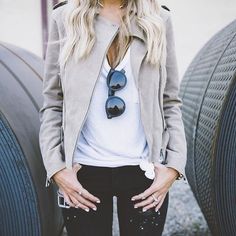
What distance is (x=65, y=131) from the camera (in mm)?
2016

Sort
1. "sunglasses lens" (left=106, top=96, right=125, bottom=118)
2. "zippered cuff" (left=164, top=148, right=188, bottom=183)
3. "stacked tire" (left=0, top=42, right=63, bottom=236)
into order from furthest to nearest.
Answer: "stacked tire" (left=0, top=42, right=63, bottom=236) < "zippered cuff" (left=164, top=148, right=188, bottom=183) < "sunglasses lens" (left=106, top=96, right=125, bottom=118)

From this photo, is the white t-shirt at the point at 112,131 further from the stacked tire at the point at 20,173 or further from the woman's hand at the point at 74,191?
the stacked tire at the point at 20,173

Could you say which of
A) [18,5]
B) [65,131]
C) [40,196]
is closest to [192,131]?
[40,196]

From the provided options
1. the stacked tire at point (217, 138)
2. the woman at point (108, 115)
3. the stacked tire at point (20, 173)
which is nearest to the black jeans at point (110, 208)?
the woman at point (108, 115)

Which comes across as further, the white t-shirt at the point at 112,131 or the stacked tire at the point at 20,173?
the stacked tire at the point at 20,173

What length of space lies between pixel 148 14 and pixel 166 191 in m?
0.68

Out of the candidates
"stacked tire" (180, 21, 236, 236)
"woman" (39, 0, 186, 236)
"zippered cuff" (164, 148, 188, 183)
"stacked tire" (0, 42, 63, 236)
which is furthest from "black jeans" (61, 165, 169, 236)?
"stacked tire" (180, 21, 236, 236)

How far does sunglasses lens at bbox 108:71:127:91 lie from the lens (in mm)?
1945

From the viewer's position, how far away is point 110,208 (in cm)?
209

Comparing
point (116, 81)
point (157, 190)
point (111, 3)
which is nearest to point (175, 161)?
point (157, 190)

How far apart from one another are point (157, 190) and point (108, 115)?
13.3 inches

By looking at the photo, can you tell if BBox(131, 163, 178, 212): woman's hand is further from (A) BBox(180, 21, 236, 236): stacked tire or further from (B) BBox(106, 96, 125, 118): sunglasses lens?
(A) BBox(180, 21, 236, 236): stacked tire

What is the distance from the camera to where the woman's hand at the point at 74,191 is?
6.46ft

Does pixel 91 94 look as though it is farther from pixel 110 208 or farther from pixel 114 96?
pixel 110 208
